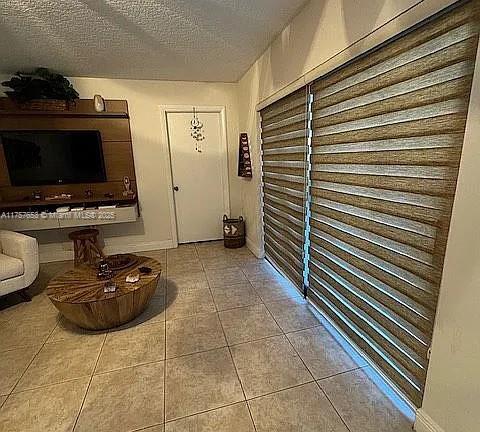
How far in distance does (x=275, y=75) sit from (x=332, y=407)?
2558 mm

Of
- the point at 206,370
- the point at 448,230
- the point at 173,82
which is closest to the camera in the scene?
the point at 448,230

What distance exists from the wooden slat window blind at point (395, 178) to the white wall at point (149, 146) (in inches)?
81.7

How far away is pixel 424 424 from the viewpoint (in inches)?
49.7

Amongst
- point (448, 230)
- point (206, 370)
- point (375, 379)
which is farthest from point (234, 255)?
point (448, 230)

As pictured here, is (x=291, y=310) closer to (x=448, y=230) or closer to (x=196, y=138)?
(x=448, y=230)

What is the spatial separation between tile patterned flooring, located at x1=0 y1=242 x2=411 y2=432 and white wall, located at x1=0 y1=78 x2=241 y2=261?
1331 millimetres

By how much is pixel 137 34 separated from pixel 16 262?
2.23 metres

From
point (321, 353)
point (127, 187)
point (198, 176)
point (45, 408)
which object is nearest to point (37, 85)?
point (127, 187)

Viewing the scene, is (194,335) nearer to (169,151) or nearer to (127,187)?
(127,187)

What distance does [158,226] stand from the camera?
12.9ft

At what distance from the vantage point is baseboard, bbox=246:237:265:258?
135 inches

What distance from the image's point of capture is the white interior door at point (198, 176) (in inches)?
148

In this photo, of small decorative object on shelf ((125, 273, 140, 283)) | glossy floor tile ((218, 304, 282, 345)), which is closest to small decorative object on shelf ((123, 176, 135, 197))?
small decorative object on shelf ((125, 273, 140, 283))

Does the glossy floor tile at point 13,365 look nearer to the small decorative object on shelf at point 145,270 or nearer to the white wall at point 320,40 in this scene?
the small decorative object on shelf at point 145,270
